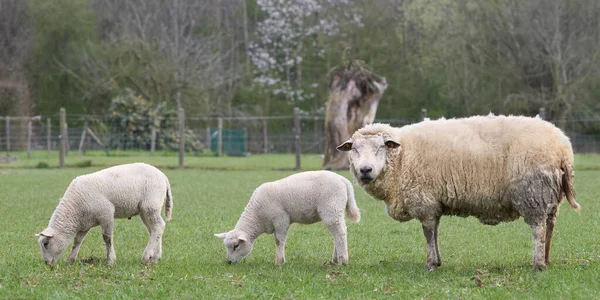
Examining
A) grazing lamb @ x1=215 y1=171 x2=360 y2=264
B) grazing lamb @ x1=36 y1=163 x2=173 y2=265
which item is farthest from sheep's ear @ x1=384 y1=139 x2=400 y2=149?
grazing lamb @ x1=36 y1=163 x2=173 y2=265

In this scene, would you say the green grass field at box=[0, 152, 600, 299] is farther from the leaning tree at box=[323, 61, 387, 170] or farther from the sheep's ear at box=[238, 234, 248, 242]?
the leaning tree at box=[323, 61, 387, 170]

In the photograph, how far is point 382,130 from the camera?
864 centimetres

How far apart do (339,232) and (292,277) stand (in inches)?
43.9

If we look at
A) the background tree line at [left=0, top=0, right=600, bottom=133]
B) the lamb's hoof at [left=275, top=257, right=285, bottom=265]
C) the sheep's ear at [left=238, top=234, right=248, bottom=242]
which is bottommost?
the lamb's hoof at [left=275, top=257, right=285, bottom=265]

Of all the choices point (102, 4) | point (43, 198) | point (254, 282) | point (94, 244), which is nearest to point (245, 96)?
point (102, 4)

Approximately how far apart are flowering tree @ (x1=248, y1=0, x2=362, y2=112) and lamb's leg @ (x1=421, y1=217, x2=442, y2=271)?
38.8 m

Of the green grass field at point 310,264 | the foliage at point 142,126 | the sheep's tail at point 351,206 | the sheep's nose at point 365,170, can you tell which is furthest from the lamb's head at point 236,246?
the foliage at point 142,126

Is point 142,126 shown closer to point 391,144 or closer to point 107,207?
point 107,207

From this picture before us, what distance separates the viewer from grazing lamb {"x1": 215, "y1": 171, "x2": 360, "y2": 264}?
862cm

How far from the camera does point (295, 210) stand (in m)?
8.84

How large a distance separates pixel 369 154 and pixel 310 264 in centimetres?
143

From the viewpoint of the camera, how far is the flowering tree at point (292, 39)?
47.3m

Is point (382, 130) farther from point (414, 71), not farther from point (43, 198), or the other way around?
point (414, 71)

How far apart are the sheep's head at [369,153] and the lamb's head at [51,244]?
10.4ft
